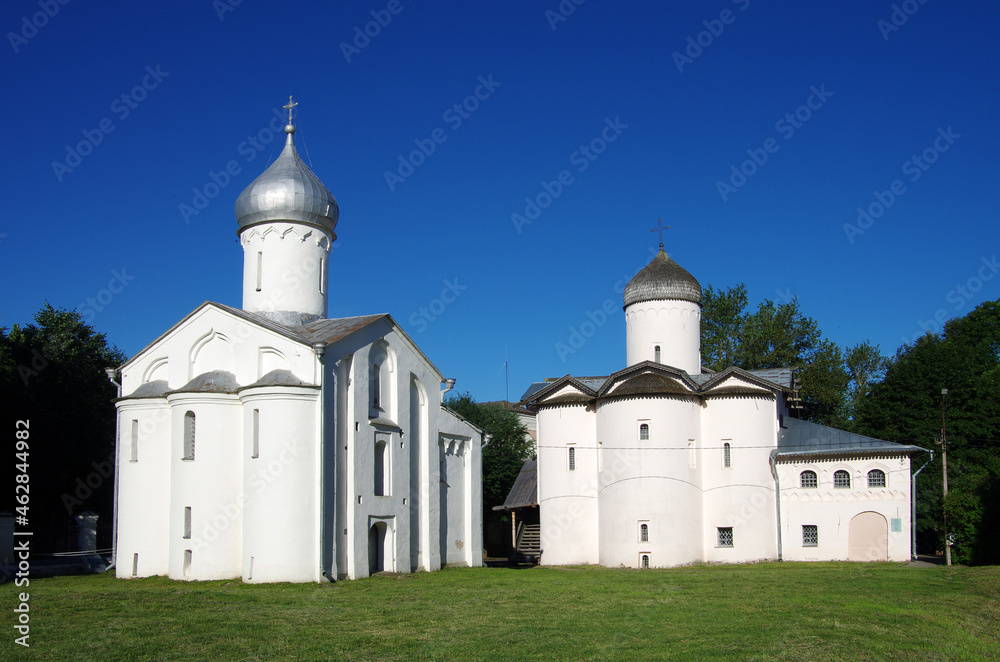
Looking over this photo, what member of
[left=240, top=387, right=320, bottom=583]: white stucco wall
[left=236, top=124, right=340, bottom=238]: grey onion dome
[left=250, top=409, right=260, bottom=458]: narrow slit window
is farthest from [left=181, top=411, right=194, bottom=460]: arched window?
[left=236, top=124, right=340, bottom=238]: grey onion dome

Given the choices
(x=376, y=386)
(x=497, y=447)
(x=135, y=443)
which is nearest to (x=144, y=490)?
(x=135, y=443)

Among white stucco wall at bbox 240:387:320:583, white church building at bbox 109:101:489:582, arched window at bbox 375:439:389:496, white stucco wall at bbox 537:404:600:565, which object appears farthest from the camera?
white stucco wall at bbox 537:404:600:565

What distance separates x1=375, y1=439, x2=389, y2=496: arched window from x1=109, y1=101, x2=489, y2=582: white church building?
0.11ft

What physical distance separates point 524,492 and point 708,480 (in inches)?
377

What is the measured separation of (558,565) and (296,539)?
42.4 feet

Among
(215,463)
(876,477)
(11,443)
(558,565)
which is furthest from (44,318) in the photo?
(876,477)

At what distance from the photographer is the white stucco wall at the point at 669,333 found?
3481 cm

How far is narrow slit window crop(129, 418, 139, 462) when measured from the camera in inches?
968

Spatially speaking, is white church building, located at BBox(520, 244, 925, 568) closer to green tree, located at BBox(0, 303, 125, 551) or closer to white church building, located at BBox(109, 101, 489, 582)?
white church building, located at BBox(109, 101, 489, 582)

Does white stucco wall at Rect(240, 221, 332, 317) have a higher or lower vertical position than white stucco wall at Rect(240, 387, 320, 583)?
higher

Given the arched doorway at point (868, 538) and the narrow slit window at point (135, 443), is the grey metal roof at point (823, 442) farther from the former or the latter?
the narrow slit window at point (135, 443)

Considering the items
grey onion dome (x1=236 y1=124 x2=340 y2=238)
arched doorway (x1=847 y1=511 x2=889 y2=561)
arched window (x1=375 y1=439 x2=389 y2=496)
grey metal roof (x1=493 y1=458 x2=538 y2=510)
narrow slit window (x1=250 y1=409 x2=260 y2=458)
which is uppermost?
grey onion dome (x1=236 y1=124 x2=340 y2=238)

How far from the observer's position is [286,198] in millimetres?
26656

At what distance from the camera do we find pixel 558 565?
3209 cm
